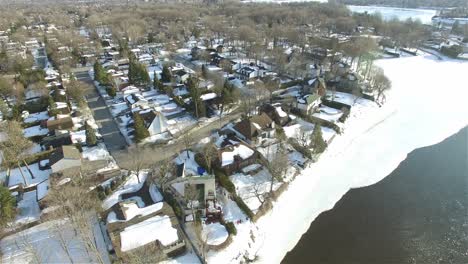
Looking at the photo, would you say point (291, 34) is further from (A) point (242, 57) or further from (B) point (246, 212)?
(B) point (246, 212)

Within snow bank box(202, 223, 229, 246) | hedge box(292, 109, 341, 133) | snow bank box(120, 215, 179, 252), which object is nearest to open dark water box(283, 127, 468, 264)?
snow bank box(202, 223, 229, 246)

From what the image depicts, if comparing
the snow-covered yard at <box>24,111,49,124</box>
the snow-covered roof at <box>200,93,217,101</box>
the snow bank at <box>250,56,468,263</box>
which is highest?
the snow-covered roof at <box>200,93,217,101</box>

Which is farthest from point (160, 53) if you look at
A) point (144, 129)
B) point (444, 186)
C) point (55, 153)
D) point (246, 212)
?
point (444, 186)

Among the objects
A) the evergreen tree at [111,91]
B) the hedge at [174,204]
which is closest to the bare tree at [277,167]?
the hedge at [174,204]

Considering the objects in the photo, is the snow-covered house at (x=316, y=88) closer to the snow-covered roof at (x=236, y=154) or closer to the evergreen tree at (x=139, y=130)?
the snow-covered roof at (x=236, y=154)

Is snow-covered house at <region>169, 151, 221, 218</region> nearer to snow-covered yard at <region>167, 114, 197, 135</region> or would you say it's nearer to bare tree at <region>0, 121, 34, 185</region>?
snow-covered yard at <region>167, 114, 197, 135</region>

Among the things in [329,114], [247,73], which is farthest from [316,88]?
[247,73]
